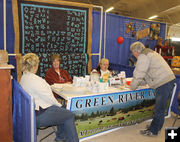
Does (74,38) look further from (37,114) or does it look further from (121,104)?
(37,114)

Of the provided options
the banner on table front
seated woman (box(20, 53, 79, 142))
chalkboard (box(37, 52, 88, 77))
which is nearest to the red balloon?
chalkboard (box(37, 52, 88, 77))

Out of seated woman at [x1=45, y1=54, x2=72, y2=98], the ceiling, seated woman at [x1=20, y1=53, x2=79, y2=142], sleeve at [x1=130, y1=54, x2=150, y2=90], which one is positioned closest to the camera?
seated woman at [x1=20, y1=53, x2=79, y2=142]

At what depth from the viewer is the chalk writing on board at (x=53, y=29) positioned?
415cm

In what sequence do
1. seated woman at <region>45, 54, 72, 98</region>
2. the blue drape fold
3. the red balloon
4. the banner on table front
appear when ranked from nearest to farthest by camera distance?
the blue drape fold < the banner on table front < seated woman at <region>45, 54, 72, 98</region> < the red balloon

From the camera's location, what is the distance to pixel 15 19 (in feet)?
13.0

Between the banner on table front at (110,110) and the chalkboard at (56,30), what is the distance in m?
2.05

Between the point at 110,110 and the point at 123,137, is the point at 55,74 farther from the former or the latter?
the point at 123,137

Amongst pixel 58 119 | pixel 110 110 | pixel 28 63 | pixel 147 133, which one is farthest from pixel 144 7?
pixel 58 119

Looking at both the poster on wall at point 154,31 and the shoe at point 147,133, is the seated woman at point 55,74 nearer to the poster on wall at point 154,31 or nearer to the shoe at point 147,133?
the shoe at point 147,133

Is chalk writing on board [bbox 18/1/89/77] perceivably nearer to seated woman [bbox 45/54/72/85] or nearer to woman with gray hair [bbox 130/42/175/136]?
seated woman [bbox 45/54/72/85]

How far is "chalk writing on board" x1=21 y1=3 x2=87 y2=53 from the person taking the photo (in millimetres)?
4152

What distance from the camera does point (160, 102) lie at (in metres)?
2.91

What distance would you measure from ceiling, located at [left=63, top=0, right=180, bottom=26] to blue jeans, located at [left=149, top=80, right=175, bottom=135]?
751cm

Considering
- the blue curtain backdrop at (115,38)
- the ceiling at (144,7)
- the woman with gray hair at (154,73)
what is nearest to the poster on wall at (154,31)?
the blue curtain backdrop at (115,38)
